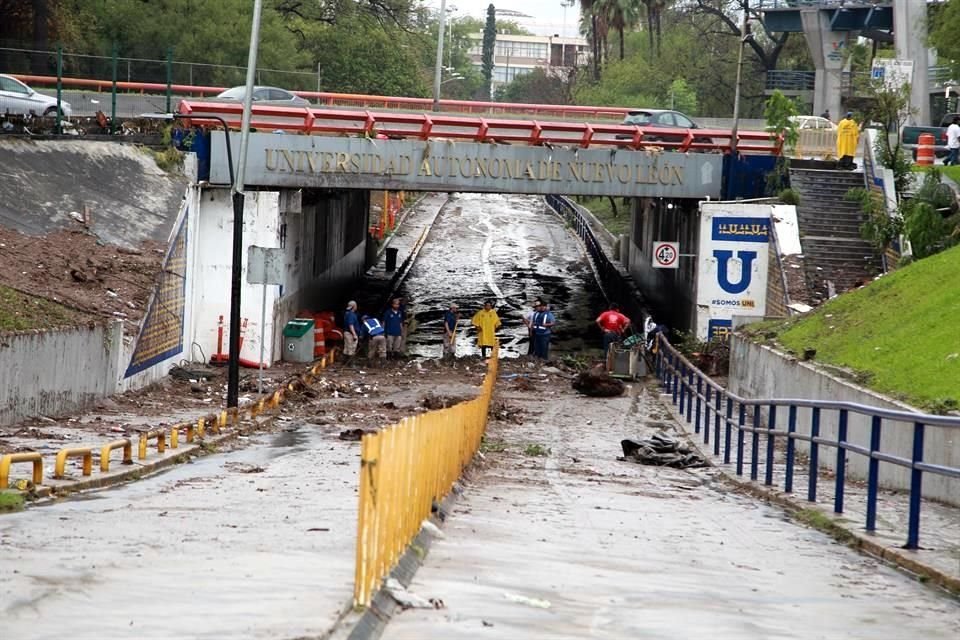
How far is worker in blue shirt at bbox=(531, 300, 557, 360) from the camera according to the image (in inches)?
1516

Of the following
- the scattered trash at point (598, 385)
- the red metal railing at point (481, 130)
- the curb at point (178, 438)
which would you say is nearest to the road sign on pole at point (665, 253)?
the red metal railing at point (481, 130)

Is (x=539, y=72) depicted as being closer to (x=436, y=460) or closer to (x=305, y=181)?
(x=305, y=181)

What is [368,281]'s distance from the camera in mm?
57094

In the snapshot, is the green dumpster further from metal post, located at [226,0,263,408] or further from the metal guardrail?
the metal guardrail

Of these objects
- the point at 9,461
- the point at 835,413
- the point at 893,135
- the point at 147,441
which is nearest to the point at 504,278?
the point at 893,135

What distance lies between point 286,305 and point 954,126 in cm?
1874

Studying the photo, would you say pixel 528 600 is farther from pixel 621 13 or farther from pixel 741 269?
pixel 621 13

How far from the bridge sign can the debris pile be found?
17.4 m

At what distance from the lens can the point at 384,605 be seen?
7734 millimetres

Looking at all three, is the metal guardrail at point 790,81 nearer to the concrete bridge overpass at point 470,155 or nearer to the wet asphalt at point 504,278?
the wet asphalt at point 504,278

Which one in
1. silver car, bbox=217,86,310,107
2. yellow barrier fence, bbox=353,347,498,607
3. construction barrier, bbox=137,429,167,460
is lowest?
construction barrier, bbox=137,429,167,460

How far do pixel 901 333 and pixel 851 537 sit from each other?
9778 millimetres

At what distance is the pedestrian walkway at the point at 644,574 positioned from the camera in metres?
8.20

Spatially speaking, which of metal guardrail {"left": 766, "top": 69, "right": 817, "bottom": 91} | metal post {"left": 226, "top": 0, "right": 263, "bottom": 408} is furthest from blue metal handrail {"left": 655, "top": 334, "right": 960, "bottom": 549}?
metal guardrail {"left": 766, "top": 69, "right": 817, "bottom": 91}
